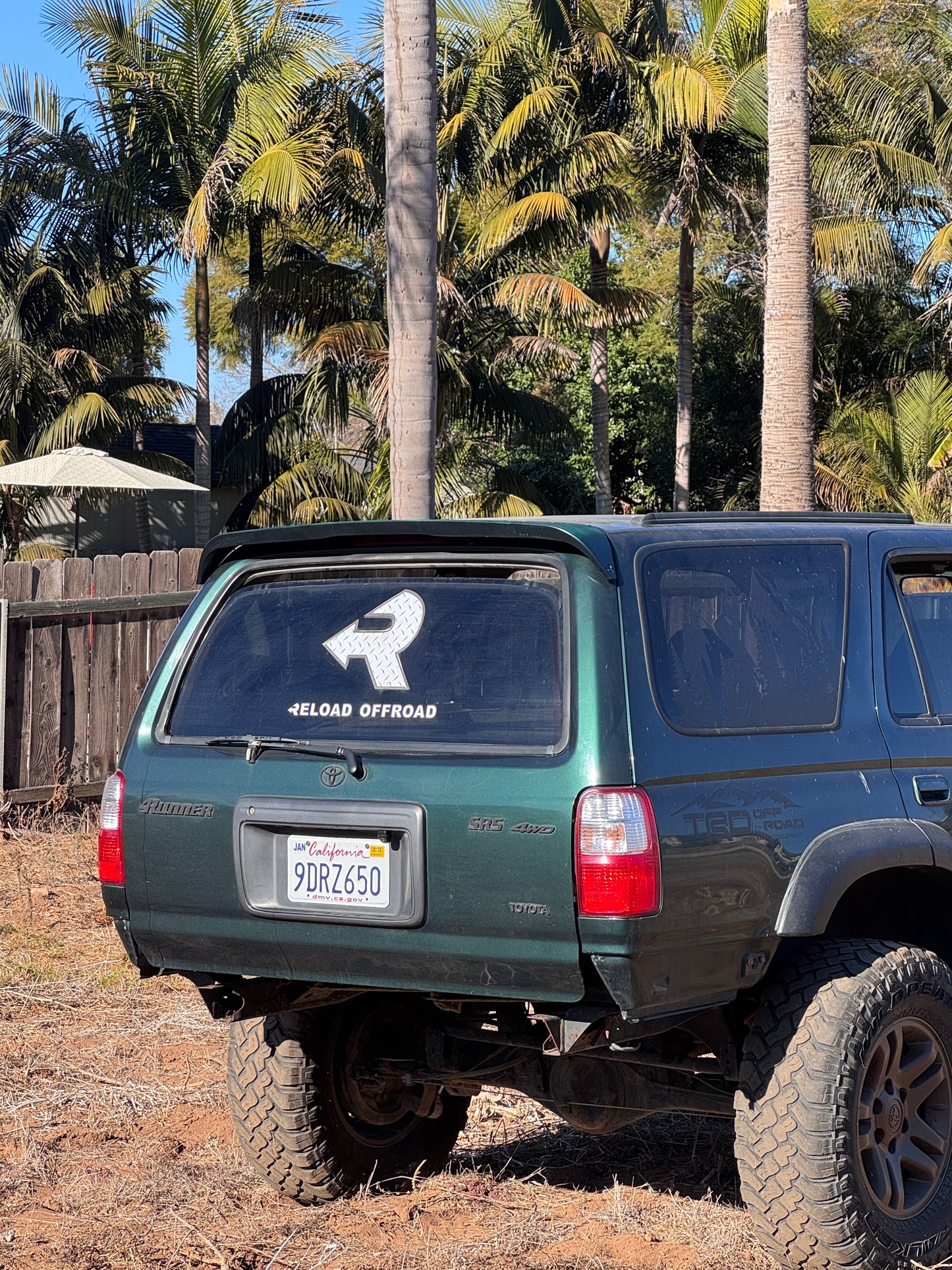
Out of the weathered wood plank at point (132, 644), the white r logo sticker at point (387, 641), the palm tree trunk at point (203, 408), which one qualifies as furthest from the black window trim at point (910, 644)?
the palm tree trunk at point (203, 408)

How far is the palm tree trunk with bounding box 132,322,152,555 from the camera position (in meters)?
25.4

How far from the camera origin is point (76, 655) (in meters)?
9.88

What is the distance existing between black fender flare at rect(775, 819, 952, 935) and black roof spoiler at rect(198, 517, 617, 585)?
0.84 meters

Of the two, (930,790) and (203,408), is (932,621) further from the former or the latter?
(203,408)

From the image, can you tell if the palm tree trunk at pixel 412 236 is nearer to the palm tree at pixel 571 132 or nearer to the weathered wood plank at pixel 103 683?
the weathered wood plank at pixel 103 683

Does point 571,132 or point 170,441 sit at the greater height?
point 571,132

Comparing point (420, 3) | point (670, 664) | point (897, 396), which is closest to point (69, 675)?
point (420, 3)

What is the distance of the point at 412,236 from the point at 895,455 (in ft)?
48.9

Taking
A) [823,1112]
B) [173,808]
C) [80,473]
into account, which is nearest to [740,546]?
[823,1112]

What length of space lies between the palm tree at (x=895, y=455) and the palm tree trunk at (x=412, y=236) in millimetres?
13275

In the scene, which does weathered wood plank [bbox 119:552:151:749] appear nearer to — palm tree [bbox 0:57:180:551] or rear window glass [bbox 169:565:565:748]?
rear window glass [bbox 169:565:565:748]

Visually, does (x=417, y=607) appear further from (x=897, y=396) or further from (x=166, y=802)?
(x=897, y=396)

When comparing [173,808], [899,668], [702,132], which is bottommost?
[173,808]

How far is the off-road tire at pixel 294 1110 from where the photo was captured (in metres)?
4.38
